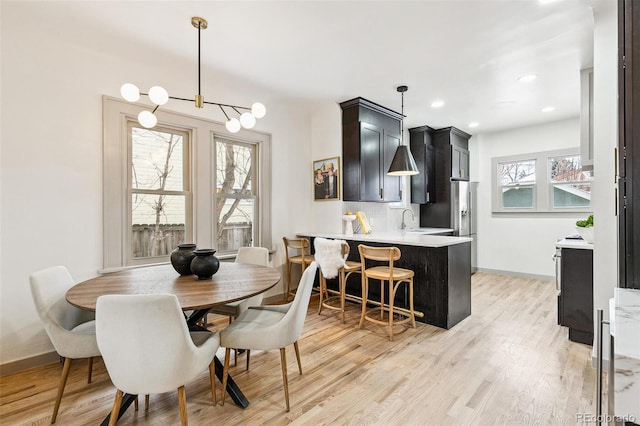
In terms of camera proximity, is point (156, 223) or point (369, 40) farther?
point (156, 223)

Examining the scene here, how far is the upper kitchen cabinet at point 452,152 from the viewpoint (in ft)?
18.2

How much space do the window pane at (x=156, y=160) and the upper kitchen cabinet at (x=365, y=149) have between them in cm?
214

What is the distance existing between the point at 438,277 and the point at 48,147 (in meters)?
3.84

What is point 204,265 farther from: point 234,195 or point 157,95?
point 234,195

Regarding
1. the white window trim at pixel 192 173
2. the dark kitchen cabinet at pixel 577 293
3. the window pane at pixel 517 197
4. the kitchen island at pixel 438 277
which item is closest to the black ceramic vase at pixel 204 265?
the white window trim at pixel 192 173

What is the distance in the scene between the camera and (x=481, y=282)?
5.23 m

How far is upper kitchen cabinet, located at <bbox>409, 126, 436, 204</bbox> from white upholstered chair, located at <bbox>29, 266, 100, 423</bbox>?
517cm

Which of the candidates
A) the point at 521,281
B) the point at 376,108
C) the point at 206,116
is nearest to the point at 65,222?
the point at 206,116

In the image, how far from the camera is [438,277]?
3.20 metres

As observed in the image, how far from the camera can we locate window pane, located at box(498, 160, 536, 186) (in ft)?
18.1

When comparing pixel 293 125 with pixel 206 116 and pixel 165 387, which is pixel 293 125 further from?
pixel 165 387

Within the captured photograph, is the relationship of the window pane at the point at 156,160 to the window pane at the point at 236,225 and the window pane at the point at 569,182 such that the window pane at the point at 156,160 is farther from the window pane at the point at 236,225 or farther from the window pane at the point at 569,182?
the window pane at the point at 569,182

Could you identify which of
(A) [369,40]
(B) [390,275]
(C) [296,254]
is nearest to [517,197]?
(B) [390,275]

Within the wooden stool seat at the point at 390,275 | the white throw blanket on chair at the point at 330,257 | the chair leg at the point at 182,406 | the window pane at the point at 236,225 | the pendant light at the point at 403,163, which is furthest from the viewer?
the window pane at the point at 236,225
